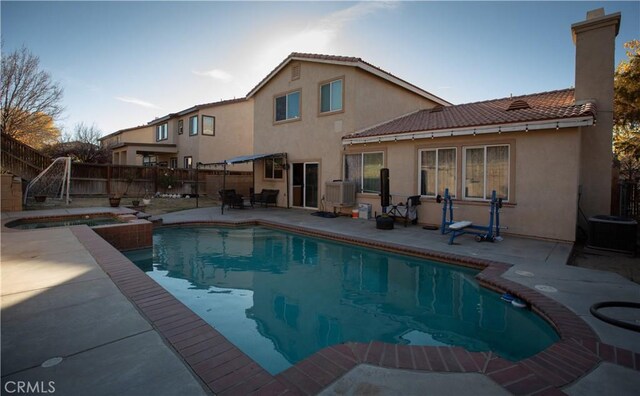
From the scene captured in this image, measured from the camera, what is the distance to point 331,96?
15219mm

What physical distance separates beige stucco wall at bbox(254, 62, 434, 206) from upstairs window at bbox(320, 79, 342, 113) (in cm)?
22

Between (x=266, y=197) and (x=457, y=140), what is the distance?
33.1ft

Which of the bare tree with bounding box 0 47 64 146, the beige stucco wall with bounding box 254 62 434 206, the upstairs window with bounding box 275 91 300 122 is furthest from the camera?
the bare tree with bounding box 0 47 64 146

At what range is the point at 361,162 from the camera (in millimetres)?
14125

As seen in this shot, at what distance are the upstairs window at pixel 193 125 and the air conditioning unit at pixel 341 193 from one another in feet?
53.9

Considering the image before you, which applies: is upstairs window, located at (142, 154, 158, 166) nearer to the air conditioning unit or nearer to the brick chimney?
the air conditioning unit

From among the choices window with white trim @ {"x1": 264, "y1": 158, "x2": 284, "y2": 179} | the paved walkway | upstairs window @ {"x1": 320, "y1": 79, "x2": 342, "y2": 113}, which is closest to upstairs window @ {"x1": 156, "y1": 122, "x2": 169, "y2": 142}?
window with white trim @ {"x1": 264, "y1": 158, "x2": 284, "y2": 179}

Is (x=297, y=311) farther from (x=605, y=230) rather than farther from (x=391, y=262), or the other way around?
(x=605, y=230)

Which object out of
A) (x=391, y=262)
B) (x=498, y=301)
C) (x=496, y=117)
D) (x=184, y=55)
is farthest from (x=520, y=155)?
(x=184, y=55)

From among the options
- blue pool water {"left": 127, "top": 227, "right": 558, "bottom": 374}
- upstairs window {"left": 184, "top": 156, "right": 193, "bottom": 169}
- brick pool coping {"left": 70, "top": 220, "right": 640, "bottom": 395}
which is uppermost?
upstairs window {"left": 184, "top": 156, "right": 193, "bottom": 169}

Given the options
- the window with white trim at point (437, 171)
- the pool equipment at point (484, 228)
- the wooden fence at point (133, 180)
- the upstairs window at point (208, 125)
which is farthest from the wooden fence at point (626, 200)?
the upstairs window at point (208, 125)

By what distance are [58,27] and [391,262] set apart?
1378 cm

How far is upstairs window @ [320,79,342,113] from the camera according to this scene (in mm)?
14880

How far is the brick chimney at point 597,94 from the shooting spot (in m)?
9.92
